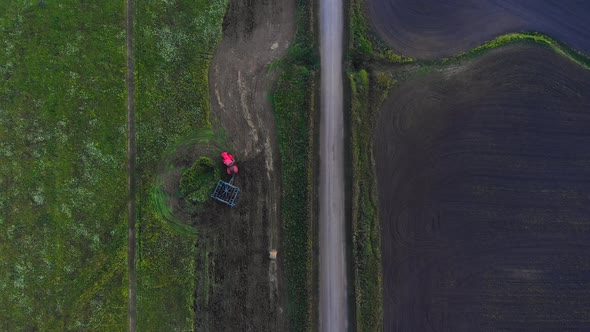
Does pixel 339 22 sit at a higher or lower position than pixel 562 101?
higher

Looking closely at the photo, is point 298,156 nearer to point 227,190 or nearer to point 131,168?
point 227,190

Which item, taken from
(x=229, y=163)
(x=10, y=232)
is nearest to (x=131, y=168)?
(x=229, y=163)

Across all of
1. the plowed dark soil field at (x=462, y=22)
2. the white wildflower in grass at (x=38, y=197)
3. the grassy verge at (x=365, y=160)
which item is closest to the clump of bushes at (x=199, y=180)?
the white wildflower in grass at (x=38, y=197)

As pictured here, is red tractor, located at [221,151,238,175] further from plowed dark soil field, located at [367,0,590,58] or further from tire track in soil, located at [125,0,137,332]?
plowed dark soil field, located at [367,0,590,58]

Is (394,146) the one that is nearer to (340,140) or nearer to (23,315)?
(340,140)

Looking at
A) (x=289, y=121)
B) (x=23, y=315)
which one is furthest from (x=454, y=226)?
(x=23, y=315)

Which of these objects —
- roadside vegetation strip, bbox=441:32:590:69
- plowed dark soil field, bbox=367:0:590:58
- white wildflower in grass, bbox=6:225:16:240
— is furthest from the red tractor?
roadside vegetation strip, bbox=441:32:590:69
